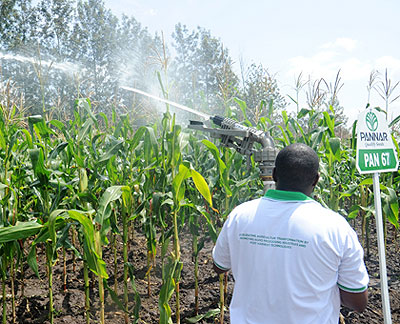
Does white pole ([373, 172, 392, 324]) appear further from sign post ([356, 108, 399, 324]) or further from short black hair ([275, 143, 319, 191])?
short black hair ([275, 143, 319, 191])

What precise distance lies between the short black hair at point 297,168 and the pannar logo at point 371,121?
136cm

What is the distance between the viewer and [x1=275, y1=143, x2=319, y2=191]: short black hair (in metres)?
1.54

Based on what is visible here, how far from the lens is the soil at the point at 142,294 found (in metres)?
3.47

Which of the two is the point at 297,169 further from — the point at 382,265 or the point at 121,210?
the point at 121,210

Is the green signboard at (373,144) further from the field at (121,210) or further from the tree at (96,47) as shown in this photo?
the tree at (96,47)

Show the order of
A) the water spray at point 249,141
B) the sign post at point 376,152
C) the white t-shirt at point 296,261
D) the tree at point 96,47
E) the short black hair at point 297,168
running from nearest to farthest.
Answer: the white t-shirt at point 296,261 → the short black hair at point 297,168 → the water spray at point 249,141 → the sign post at point 376,152 → the tree at point 96,47

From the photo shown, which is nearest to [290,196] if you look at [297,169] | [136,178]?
[297,169]

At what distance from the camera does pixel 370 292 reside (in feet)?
13.2

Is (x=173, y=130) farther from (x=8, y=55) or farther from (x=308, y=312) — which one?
(x=8, y=55)

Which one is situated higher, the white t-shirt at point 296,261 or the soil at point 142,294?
the white t-shirt at point 296,261

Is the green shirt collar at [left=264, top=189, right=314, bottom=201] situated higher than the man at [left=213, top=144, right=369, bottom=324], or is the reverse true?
the green shirt collar at [left=264, top=189, right=314, bottom=201]

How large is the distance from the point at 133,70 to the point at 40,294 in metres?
27.6

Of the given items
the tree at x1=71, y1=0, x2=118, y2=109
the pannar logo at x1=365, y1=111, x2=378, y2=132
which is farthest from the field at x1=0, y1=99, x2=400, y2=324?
the tree at x1=71, y1=0, x2=118, y2=109

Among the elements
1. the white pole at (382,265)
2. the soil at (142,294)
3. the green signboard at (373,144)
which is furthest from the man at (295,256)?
the soil at (142,294)
